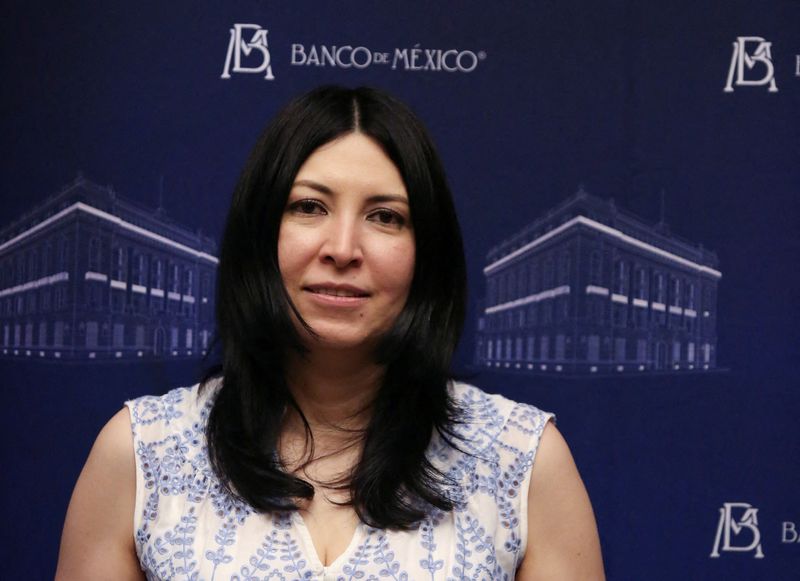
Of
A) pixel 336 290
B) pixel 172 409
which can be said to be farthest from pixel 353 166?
pixel 172 409

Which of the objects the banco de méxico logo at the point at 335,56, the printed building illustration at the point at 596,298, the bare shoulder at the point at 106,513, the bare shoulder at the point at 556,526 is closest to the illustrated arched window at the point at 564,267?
the printed building illustration at the point at 596,298

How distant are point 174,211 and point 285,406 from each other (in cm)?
61

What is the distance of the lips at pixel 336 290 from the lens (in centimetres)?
132

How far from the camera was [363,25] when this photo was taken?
188 cm

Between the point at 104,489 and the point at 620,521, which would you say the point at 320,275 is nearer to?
the point at 104,489

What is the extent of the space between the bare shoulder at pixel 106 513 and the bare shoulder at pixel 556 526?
57 cm

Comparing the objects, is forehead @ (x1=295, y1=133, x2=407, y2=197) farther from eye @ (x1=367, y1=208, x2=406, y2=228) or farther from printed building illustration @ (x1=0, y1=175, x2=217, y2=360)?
printed building illustration @ (x1=0, y1=175, x2=217, y2=360)

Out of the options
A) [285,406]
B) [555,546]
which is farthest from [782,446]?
[285,406]

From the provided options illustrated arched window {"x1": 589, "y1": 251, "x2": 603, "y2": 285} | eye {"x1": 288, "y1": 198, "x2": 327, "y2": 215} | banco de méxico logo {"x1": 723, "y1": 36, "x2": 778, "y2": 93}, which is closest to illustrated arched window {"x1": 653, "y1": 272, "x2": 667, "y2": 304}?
illustrated arched window {"x1": 589, "y1": 251, "x2": 603, "y2": 285}

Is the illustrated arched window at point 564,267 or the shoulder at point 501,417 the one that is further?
the illustrated arched window at point 564,267

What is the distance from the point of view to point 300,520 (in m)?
1.33

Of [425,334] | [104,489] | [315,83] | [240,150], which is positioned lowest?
[104,489]

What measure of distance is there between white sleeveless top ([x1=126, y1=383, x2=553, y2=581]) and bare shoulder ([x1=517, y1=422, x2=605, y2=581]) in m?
0.02

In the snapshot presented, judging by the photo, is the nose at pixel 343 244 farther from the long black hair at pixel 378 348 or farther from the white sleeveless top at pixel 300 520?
the white sleeveless top at pixel 300 520
